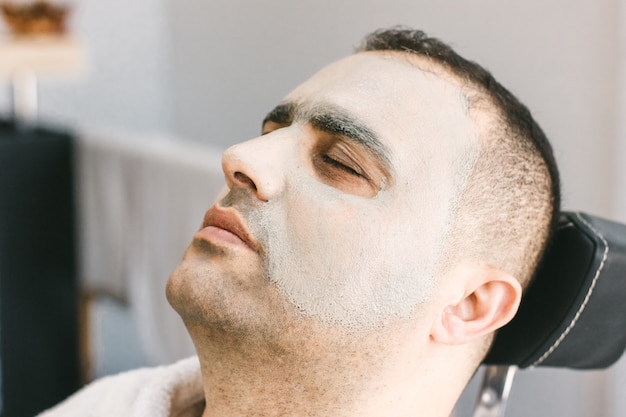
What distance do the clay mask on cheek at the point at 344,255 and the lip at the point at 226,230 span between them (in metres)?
0.02

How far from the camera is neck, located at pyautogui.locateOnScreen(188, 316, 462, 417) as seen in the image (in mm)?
959

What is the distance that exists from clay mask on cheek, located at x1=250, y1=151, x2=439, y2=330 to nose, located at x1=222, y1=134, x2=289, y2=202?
20mm

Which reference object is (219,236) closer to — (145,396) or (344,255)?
(344,255)

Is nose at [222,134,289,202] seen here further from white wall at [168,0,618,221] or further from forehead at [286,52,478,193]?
white wall at [168,0,618,221]

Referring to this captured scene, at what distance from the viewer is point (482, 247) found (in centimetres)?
103

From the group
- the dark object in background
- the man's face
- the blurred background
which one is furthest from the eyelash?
the dark object in background

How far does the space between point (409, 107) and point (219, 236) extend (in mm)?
296

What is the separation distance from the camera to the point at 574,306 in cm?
109

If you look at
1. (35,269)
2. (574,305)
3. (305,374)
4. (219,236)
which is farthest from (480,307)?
(35,269)

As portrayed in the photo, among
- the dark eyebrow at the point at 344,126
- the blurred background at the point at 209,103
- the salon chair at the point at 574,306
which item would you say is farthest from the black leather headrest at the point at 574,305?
the blurred background at the point at 209,103

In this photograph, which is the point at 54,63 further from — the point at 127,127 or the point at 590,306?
the point at 590,306

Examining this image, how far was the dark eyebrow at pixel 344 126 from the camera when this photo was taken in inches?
39.3

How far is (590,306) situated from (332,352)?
1.26 ft

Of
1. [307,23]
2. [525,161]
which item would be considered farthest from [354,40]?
[525,161]
